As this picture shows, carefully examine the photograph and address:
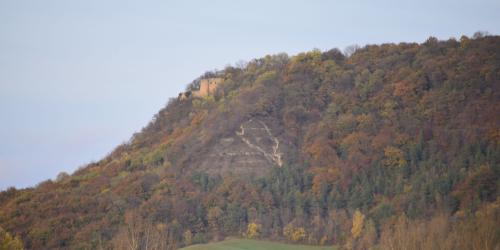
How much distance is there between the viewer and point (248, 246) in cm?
9494

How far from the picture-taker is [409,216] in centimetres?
9269

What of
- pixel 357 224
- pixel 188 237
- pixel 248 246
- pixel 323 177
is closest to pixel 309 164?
pixel 323 177

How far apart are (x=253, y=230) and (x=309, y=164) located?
16497 millimetres

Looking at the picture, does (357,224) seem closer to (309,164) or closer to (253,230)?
(253,230)

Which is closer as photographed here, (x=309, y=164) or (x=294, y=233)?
(x=294, y=233)

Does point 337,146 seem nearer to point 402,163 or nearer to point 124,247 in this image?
point 402,163

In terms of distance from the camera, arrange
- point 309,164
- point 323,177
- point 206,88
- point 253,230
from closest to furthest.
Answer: point 253,230, point 323,177, point 309,164, point 206,88

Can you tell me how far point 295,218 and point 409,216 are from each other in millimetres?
15081

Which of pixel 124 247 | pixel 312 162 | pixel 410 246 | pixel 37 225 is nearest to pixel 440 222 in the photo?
pixel 410 246

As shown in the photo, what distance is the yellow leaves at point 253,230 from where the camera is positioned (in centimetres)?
10144

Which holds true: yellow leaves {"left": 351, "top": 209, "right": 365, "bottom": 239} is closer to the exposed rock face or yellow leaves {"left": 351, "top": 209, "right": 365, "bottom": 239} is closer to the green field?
the green field

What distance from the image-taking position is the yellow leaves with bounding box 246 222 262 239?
101438mm

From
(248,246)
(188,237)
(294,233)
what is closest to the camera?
(248,246)

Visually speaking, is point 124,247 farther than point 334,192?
No
